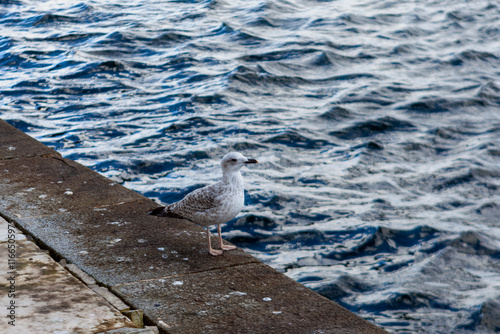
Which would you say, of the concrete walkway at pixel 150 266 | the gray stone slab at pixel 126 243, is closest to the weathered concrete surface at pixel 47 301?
the concrete walkway at pixel 150 266

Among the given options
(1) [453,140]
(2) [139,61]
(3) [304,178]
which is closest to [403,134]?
(1) [453,140]

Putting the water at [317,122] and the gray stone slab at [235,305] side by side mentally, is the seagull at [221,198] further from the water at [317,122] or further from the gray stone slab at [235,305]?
the water at [317,122]

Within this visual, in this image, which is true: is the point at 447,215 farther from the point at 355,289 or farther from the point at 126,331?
the point at 126,331

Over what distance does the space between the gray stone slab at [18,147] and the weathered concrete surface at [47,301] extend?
2252 mm

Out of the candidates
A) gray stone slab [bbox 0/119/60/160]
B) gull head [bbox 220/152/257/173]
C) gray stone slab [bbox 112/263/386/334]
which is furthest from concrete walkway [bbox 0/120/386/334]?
gull head [bbox 220/152/257/173]

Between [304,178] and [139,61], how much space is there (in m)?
6.37

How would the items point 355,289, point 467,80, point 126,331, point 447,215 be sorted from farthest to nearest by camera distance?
point 467,80 → point 447,215 → point 355,289 → point 126,331

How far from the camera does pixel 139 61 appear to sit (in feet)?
42.7

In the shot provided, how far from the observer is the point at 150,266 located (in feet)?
13.2

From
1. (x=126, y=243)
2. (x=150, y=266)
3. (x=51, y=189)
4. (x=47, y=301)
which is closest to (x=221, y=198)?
(x=150, y=266)

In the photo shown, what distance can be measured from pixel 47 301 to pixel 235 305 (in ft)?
3.47

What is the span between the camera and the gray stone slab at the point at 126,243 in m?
3.96

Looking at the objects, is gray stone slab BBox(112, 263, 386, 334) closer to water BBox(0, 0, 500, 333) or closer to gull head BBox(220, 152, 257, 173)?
gull head BBox(220, 152, 257, 173)

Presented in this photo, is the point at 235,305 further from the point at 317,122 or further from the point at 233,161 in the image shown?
the point at 317,122
